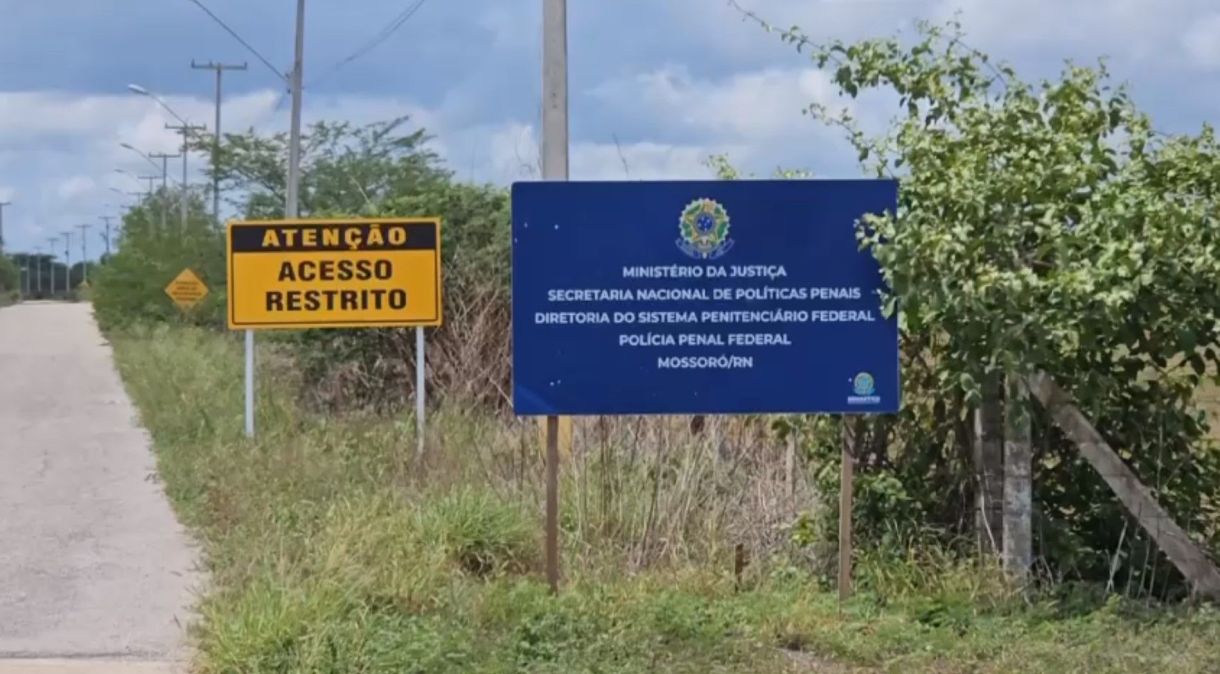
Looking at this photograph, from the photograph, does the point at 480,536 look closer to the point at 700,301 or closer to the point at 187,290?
the point at 700,301

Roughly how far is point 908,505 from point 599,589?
1653mm

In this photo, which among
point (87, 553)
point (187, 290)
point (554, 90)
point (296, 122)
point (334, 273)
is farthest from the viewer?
point (187, 290)

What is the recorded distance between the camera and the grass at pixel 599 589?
241 inches

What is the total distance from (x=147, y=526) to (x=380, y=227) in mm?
3677

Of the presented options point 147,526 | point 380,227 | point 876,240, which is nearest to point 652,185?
point 876,240

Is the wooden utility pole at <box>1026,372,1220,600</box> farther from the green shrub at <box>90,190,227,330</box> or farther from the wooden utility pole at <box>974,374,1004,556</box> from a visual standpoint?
the green shrub at <box>90,190,227,330</box>

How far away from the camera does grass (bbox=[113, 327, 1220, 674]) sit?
6.12 meters

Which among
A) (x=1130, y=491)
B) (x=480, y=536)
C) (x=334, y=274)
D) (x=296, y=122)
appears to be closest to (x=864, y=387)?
(x=1130, y=491)

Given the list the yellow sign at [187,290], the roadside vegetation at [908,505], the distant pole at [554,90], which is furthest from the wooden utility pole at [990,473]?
the yellow sign at [187,290]

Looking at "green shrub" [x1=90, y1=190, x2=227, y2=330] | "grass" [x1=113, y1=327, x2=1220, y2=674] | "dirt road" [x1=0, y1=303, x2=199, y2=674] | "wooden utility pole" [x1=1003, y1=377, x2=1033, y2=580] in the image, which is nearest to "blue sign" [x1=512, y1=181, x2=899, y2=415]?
"wooden utility pole" [x1=1003, y1=377, x2=1033, y2=580]

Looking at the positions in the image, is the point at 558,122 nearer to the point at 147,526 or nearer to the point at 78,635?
the point at 147,526

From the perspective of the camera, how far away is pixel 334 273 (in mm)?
12766

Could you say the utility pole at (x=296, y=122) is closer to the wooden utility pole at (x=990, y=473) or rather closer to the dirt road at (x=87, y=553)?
the dirt road at (x=87, y=553)

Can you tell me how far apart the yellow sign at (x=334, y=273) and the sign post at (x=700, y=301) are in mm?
5794
